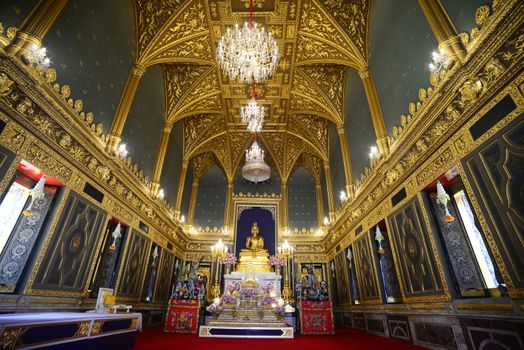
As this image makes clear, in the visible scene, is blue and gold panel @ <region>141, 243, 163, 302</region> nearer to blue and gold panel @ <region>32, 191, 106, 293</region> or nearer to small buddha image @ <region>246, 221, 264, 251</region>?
blue and gold panel @ <region>32, 191, 106, 293</region>

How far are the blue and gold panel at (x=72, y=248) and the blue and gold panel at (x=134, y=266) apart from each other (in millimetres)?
1871

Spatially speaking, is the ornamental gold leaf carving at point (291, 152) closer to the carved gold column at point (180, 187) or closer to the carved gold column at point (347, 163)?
the carved gold column at point (347, 163)

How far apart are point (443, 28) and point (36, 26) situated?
322 inches

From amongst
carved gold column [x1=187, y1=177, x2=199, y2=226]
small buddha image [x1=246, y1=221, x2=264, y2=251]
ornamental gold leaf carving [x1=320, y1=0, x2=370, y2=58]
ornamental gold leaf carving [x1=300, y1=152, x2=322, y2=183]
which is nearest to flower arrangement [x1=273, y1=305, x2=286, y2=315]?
small buddha image [x1=246, y1=221, x2=264, y2=251]

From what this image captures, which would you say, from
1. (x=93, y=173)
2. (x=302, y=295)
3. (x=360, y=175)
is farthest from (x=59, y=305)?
(x=360, y=175)

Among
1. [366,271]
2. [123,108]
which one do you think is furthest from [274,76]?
[366,271]

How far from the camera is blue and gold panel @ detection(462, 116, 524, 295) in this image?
12.0 ft

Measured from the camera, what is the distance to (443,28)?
5246 mm

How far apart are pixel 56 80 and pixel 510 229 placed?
355 inches

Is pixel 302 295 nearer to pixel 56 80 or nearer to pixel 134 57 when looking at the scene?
pixel 56 80

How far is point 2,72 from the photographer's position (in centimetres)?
448

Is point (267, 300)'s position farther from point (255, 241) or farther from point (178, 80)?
point (178, 80)

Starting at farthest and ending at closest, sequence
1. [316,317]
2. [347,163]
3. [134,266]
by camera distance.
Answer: [347,163] < [134,266] < [316,317]

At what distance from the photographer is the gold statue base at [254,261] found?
13711mm
